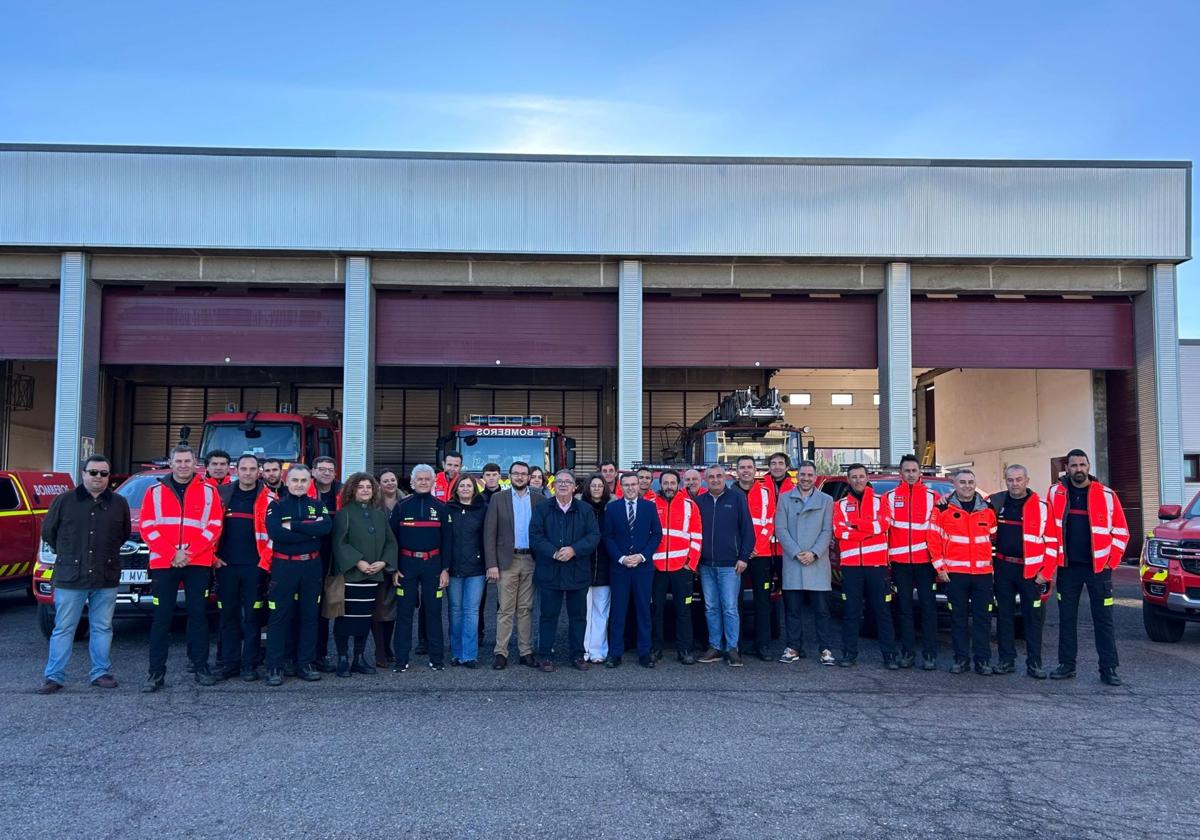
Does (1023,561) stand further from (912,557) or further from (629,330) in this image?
(629,330)

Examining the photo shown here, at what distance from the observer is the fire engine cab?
1416cm

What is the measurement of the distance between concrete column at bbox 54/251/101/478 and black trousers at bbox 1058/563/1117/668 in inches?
704

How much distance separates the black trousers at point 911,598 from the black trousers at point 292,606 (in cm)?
532

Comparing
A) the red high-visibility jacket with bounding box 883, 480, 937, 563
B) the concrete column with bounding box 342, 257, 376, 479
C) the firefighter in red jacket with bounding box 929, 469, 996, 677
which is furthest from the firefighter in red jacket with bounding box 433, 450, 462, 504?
the concrete column with bounding box 342, 257, 376, 479

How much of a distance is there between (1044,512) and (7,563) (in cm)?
1193

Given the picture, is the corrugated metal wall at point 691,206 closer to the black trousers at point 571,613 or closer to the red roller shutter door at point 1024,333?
the red roller shutter door at point 1024,333

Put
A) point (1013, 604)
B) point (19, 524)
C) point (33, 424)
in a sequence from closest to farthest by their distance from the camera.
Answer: point (1013, 604) < point (19, 524) < point (33, 424)

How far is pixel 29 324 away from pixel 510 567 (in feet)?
52.8

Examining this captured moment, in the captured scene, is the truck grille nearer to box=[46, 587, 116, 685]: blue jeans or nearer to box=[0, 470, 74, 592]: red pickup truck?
box=[46, 587, 116, 685]: blue jeans

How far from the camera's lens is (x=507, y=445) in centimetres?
1424

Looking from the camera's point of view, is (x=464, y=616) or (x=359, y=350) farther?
(x=359, y=350)

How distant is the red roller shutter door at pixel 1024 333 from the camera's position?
784 inches

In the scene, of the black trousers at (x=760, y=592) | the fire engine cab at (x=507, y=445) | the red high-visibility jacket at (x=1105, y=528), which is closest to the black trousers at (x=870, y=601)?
the black trousers at (x=760, y=592)

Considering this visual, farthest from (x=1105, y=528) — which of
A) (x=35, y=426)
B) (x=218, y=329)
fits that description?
(x=35, y=426)
